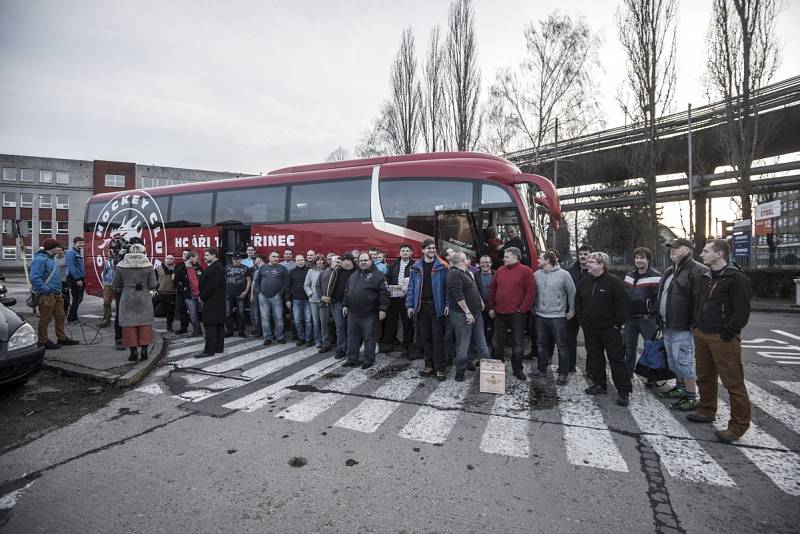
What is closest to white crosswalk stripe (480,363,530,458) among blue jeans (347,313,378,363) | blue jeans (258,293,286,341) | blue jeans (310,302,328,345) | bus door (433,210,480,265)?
blue jeans (347,313,378,363)

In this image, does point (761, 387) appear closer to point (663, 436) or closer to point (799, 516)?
point (663, 436)

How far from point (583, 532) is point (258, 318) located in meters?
8.01

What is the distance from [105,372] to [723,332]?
7741mm

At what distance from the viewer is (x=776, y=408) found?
471 centimetres

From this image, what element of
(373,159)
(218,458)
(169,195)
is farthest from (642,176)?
(218,458)

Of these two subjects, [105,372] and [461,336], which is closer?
[105,372]

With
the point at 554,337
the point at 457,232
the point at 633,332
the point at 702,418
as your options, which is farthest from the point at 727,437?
the point at 457,232

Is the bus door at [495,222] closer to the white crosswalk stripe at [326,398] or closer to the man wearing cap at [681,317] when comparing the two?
the man wearing cap at [681,317]

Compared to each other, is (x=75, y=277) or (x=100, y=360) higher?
(x=75, y=277)

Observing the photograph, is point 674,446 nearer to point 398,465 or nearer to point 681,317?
point 681,317

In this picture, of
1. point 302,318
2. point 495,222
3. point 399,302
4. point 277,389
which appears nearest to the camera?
point 277,389

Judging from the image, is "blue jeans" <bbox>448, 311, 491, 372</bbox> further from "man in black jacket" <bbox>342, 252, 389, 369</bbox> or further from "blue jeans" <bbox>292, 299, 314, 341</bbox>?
"blue jeans" <bbox>292, 299, 314, 341</bbox>

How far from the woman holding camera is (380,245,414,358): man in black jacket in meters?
4.09

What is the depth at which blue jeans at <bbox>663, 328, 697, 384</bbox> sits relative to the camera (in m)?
4.81
